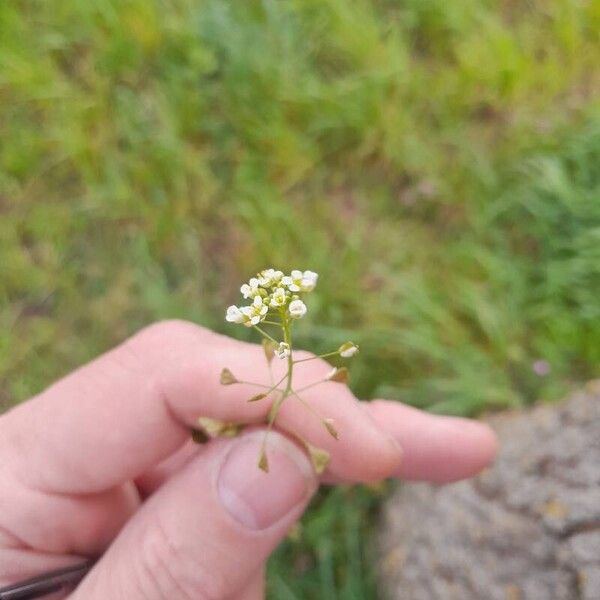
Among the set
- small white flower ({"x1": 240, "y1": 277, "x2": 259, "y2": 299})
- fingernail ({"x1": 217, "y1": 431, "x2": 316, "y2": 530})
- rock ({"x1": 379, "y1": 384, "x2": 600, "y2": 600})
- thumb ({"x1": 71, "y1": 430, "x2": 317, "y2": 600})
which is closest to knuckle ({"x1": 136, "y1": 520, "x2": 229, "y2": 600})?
thumb ({"x1": 71, "y1": 430, "x2": 317, "y2": 600})

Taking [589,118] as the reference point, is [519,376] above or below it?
below

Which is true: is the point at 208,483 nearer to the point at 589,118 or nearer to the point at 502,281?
the point at 502,281

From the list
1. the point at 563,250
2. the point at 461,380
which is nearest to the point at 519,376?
the point at 461,380

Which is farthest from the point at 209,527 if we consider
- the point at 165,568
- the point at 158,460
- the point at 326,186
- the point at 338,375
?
the point at 326,186

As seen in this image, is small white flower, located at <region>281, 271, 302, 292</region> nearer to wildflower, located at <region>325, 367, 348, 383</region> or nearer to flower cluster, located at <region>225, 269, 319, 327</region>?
flower cluster, located at <region>225, 269, 319, 327</region>

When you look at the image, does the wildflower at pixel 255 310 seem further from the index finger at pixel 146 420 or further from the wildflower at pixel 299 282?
the index finger at pixel 146 420
